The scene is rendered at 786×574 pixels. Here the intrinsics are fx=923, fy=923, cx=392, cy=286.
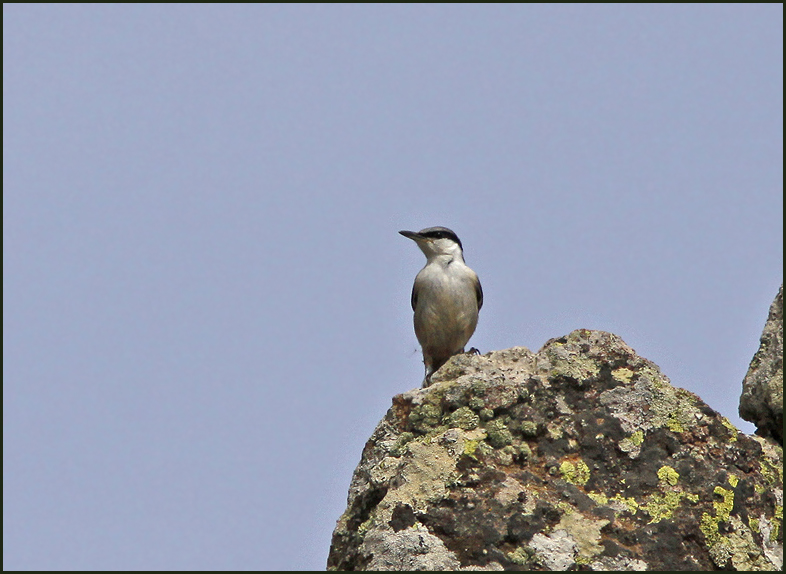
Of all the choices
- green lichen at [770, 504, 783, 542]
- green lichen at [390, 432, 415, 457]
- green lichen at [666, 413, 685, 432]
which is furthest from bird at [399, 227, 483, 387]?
green lichen at [770, 504, 783, 542]

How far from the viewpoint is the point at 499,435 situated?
5023 mm

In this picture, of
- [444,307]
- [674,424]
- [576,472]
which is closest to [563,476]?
[576,472]

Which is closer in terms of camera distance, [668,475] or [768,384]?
[668,475]

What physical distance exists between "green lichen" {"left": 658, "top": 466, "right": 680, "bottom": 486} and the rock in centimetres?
75

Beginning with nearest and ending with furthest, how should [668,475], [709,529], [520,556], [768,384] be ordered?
[520,556]
[709,529]
[668,475]
[768,384]

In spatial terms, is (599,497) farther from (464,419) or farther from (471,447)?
(464,419)

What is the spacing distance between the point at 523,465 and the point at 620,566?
0.81m

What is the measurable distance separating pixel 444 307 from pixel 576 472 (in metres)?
5.63

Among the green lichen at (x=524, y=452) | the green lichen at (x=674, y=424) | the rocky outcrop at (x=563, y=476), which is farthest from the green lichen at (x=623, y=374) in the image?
the green lichen at (x=524, y=452)

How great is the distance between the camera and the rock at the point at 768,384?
201 inches

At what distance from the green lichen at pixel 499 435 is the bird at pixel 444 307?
5.06 metres

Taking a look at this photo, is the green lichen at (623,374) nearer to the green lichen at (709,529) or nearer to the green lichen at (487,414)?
the green lichen at (487,414)

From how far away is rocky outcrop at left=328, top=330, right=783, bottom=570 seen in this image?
4426 millimetres

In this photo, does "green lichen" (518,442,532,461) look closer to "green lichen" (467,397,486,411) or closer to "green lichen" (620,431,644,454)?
"green lichen" (467,397,486,411)
